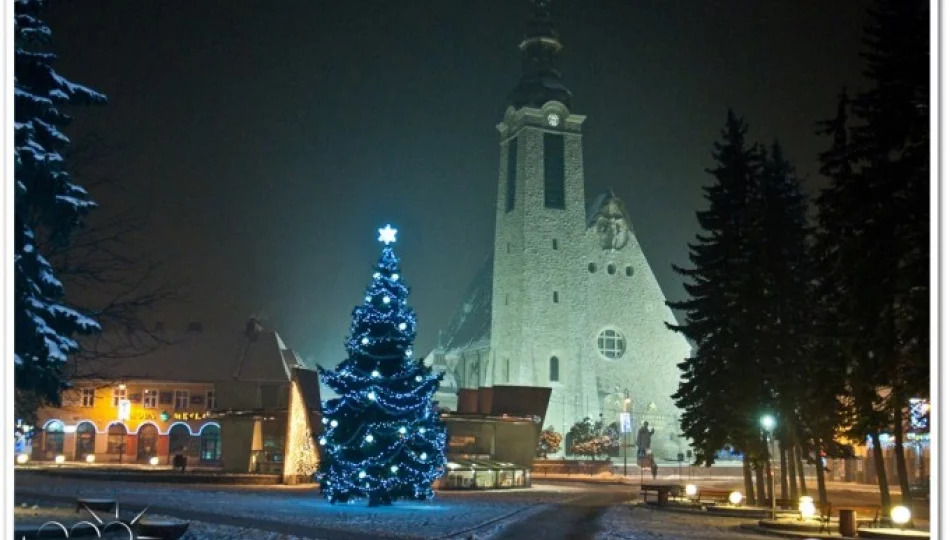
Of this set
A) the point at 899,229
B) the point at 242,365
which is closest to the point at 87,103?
the point at 899,229

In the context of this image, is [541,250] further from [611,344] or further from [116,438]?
[116,438]

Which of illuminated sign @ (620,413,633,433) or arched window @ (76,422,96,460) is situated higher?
illuminated sign @ (620,413,633,433)

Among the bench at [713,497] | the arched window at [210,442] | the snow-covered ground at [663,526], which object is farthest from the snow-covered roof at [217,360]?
the snow-covered ground at [663,526]

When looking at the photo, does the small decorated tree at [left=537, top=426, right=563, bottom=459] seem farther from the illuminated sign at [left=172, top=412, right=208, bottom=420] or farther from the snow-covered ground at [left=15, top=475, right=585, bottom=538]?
the snow-covered ground at [left=15, top=475, right=585, bottom=538]

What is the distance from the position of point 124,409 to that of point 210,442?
5.65 meters

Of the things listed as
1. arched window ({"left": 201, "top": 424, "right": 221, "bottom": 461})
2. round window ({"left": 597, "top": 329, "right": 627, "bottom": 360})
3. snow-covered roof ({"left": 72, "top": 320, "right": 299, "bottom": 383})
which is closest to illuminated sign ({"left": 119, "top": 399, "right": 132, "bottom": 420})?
snow-covered roof ({"left": 72, "top": 320, "right": 299, "bottom": 383})

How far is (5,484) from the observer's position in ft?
28.6

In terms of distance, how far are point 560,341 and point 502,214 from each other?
9174 millimetres

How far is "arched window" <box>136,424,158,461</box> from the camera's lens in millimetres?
66438

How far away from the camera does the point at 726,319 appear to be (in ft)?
102

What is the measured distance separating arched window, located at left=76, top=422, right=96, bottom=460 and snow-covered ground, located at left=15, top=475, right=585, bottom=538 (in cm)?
2934

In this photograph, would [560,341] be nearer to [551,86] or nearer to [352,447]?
[551,86]

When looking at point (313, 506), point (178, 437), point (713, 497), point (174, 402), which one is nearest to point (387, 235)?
point (313, 506)

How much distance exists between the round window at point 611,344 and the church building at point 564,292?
0.06 m
